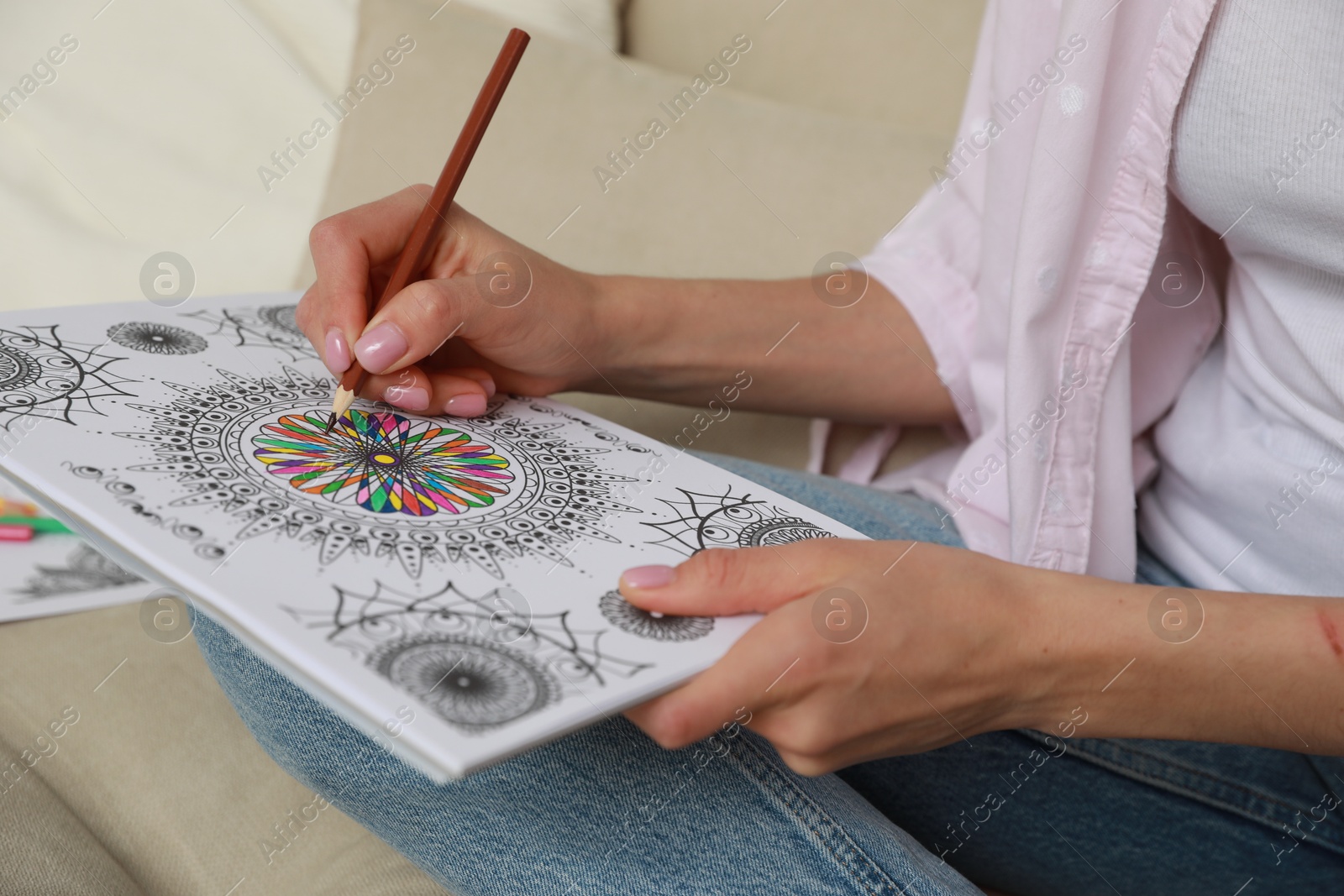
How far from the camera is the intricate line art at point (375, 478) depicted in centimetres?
43

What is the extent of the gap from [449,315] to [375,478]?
0.11 m

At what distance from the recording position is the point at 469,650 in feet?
1.19

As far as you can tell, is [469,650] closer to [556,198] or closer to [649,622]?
[649,622]

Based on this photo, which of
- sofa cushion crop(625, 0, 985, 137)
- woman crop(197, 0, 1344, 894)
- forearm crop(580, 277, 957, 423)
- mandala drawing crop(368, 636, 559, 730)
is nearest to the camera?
mandala drawing crop(368, 636, 559, 730)

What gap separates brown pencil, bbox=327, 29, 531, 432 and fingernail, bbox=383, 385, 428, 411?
0.02 metres

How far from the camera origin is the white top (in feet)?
1.76

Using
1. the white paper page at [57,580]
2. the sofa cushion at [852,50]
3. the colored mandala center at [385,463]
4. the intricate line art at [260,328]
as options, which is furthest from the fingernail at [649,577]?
the sofa cushion at [852,50]

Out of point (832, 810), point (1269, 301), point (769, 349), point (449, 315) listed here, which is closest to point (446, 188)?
point (449, 315)

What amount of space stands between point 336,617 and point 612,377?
0.37m

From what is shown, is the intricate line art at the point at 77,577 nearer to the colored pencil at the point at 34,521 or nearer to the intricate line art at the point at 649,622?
the colored pencil at the point at 34,521

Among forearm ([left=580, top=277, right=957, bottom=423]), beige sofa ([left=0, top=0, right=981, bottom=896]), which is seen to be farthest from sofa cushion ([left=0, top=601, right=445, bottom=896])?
forearm ([left=580, top=277, right=957, bottom=423])

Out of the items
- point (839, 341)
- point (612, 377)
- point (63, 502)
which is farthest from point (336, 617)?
point (839, 341)

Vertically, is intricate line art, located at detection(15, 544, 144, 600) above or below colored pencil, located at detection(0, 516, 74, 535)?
below

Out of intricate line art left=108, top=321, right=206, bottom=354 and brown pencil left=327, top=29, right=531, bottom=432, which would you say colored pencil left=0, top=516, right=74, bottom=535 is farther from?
brown pencil left=327, top=29, right=531, bottom=432
